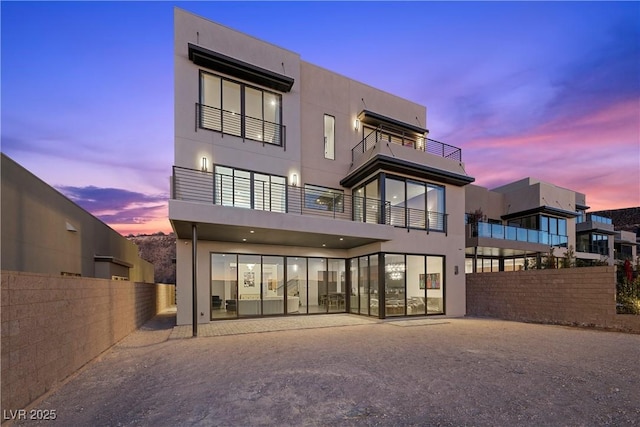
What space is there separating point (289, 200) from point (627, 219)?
50812 millimetres

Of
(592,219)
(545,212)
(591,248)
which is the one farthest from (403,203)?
(591,248)

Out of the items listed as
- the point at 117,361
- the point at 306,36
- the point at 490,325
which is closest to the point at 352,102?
the point at 306,36

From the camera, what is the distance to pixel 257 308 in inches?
483

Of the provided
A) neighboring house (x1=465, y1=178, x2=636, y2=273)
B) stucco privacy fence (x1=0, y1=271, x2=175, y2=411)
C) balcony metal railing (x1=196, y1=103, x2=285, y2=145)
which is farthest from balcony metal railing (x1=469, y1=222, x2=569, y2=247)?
stucco privacy fence (x1=0, y1=271, x2=175, y2=411)

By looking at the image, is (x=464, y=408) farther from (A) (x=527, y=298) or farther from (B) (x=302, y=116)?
(B) (x=302, y=116)

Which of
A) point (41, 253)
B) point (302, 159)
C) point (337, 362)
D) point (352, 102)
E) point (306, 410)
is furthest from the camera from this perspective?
point (352, 102)

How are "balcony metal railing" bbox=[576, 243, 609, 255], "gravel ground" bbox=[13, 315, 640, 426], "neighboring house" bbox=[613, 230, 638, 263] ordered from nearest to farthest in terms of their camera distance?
"gravel ground" bbox=[13, 315, 640, 426], "balcony metal railing" bbox=[576, 243, 609, 255], "neighboring house" bbox=[613, 230, 638, 263]

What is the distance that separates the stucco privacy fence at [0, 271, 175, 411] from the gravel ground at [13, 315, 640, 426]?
296 millimetres

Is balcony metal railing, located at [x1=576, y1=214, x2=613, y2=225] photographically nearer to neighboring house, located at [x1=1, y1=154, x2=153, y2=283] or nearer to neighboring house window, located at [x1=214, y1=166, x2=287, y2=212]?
neighboring house window, located at [x1=214, y1=166, x2=287, y2=212]

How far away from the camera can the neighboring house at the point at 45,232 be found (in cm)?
718

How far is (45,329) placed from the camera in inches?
169

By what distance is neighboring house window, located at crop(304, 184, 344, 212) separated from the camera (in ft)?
43.7

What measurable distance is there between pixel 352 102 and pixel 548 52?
8.63m

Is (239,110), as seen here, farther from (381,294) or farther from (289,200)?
(381,294)
